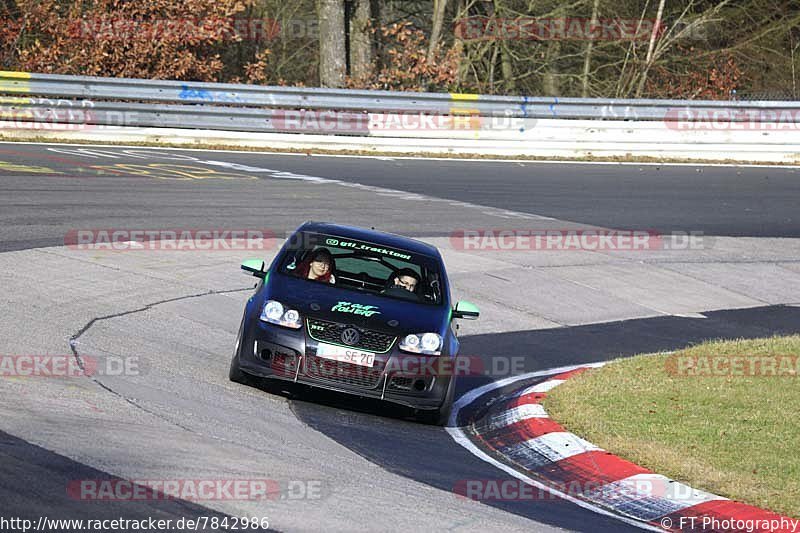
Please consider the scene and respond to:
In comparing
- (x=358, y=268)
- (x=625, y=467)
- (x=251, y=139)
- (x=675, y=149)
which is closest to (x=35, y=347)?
(x=625, y=467)

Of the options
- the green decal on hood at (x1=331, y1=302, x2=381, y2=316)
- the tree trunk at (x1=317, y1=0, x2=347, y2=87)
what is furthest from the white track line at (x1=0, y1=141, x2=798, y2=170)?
the green decal on hood at (x1=331, y1=302, x2=381, y2=316)

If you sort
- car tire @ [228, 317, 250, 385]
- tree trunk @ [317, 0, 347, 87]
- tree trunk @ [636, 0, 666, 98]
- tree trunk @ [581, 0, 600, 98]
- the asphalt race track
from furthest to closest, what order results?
tree trunk @ [581, 0, 600, 98]
tree trunk @ [636, 0, 666, 98]
tree trunk @ [317, 0, 347, 87]
car tire @ [228, 317, 250, 385]
the asphalt race track

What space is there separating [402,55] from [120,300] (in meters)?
19.8

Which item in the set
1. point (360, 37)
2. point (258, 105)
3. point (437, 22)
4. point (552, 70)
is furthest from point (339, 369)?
point (552, 70)

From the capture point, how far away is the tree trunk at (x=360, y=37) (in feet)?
106

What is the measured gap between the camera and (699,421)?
9172mm

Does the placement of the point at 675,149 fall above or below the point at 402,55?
below

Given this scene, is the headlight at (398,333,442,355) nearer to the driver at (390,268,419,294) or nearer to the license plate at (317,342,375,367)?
the license plate at (317,342,375,367)

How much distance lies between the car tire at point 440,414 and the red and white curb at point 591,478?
0.13 meters

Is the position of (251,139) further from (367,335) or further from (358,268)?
(367,335)

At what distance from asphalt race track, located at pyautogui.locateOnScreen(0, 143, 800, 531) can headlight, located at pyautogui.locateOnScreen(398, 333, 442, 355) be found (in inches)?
23.5

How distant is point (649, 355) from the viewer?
1194 cm

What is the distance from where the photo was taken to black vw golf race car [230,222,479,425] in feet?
29.0

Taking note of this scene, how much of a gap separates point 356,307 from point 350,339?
1.23ft
